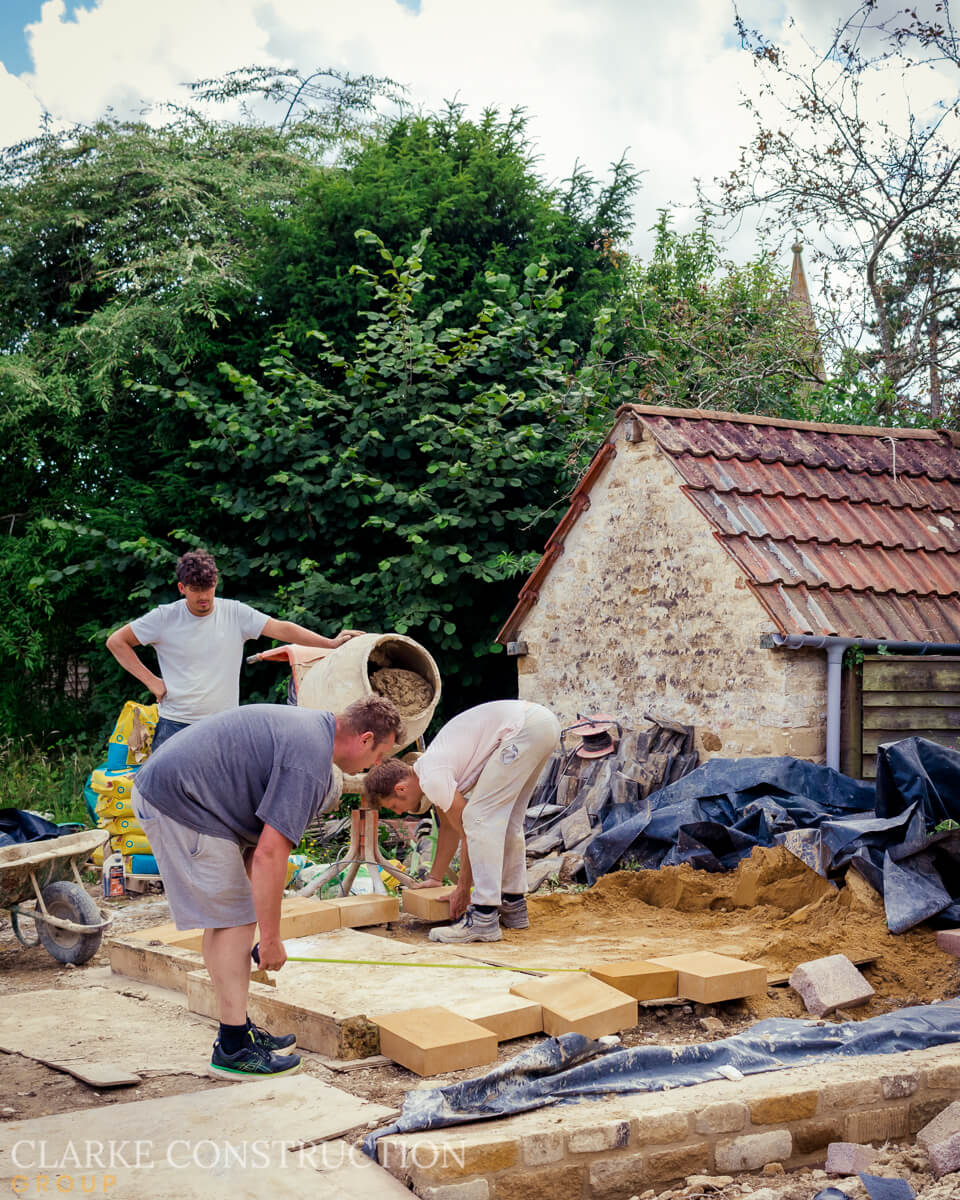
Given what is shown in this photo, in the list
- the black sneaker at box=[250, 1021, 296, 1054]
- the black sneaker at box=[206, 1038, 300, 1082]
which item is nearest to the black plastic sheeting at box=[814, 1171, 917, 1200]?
the black sneaker at box=[206, 1038, 300, 1082]

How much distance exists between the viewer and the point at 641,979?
15.7 feet

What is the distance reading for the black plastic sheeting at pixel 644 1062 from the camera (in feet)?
11.7

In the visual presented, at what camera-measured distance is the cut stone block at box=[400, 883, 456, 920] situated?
6383mm

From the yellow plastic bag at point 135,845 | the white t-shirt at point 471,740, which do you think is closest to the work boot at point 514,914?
the white t-shirt at point 471,740

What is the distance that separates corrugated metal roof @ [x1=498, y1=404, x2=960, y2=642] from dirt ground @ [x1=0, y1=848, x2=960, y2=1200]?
2036 millimetres

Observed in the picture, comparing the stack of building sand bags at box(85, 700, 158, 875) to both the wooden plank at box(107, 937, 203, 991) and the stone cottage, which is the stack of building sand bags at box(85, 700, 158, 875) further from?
the stone cottage

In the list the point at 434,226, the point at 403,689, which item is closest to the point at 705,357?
the point at 434,226

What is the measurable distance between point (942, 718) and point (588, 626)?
117 inches

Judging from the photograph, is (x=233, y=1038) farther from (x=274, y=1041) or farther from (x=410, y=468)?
(x=410, y=468)

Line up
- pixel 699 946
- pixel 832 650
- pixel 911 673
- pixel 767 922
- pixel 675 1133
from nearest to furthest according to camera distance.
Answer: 1. pixel 675 1133
2. pixel 699 946
3. pixel 767 922
4. pixel 832 650
5. pixel 911 673

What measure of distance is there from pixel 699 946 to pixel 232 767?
10.1 feet

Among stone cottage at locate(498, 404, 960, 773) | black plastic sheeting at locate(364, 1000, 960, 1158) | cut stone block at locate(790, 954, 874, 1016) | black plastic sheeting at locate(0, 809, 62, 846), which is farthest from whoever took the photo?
stone cottage at locate(498, 404, 960, 773)

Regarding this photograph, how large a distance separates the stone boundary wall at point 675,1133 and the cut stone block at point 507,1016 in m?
0.75

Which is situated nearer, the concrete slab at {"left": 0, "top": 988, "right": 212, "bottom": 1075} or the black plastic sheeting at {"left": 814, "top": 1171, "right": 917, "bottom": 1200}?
the black plastic sheeting at {"left": 814, "top": 1171, "right": 917, "bottom": 1200}
